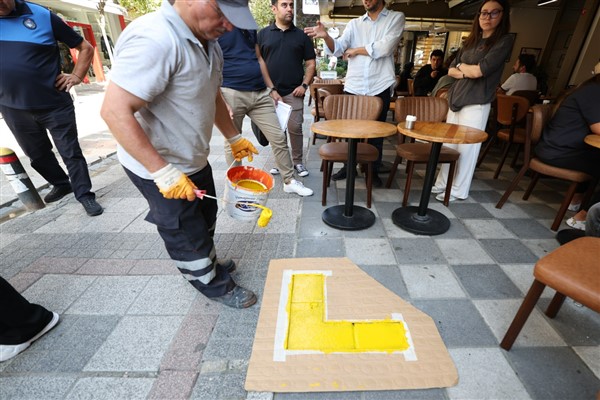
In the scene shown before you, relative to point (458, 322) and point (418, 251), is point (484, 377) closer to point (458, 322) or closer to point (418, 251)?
point (458, 322)

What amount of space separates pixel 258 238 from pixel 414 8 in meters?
11.6

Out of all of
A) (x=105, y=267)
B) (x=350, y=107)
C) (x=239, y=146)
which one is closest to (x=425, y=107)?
(x=350, y=107)

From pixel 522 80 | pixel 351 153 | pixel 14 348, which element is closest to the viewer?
pixel 14 348

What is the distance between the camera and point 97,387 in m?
1.43

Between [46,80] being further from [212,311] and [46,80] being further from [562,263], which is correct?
[562,263]

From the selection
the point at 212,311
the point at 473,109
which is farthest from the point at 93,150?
the point at 473,109

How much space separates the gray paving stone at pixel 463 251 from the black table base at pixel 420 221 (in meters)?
0.14

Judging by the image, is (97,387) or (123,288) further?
(123,288)

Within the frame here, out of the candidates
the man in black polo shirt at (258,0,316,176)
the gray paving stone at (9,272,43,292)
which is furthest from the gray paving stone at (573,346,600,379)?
the gray paving stone at (9,272,43,292)

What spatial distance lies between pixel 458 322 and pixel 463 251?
0.82 metres

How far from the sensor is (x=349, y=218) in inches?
111

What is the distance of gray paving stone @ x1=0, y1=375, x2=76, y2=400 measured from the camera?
139cm

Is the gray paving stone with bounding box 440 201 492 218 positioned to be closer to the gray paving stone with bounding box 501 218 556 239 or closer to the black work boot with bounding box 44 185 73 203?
the gray paving stone with bounding box 501 218 556 239

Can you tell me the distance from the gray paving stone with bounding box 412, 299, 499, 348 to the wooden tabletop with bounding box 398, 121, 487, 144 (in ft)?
3.83
